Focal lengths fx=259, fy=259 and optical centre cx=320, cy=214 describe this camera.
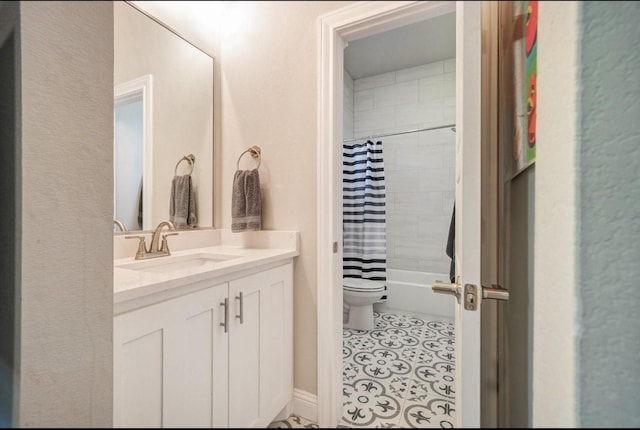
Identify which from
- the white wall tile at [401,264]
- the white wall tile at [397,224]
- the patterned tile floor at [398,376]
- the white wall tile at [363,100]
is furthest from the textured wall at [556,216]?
the white wall tile at [401,264]

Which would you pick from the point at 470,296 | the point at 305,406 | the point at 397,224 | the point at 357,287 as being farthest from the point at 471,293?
the point at 397,224

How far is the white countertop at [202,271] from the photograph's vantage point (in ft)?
0.84

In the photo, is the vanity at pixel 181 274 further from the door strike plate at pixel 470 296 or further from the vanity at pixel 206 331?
the door strike plate at pixel 470 296

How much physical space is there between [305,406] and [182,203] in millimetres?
295

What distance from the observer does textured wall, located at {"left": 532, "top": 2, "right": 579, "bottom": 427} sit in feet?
0.87

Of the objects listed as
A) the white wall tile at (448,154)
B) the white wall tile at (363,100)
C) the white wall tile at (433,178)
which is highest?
the white wall tile at (363,100)

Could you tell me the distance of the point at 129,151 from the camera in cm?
30

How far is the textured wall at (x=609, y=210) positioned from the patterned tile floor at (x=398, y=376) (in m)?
0.16

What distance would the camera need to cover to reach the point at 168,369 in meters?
0.25

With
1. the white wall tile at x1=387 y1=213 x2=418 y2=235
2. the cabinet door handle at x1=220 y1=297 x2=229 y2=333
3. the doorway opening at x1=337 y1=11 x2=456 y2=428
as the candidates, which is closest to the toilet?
the doorway opening at x1=337 y1=11 x2=456 y2=428

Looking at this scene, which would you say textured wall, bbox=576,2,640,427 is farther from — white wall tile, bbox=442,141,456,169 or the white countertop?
Result: the white countertop

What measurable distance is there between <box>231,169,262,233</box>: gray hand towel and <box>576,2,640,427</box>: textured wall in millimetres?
361

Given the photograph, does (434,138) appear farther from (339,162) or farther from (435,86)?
(339,162)

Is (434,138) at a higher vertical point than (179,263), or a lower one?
higher
